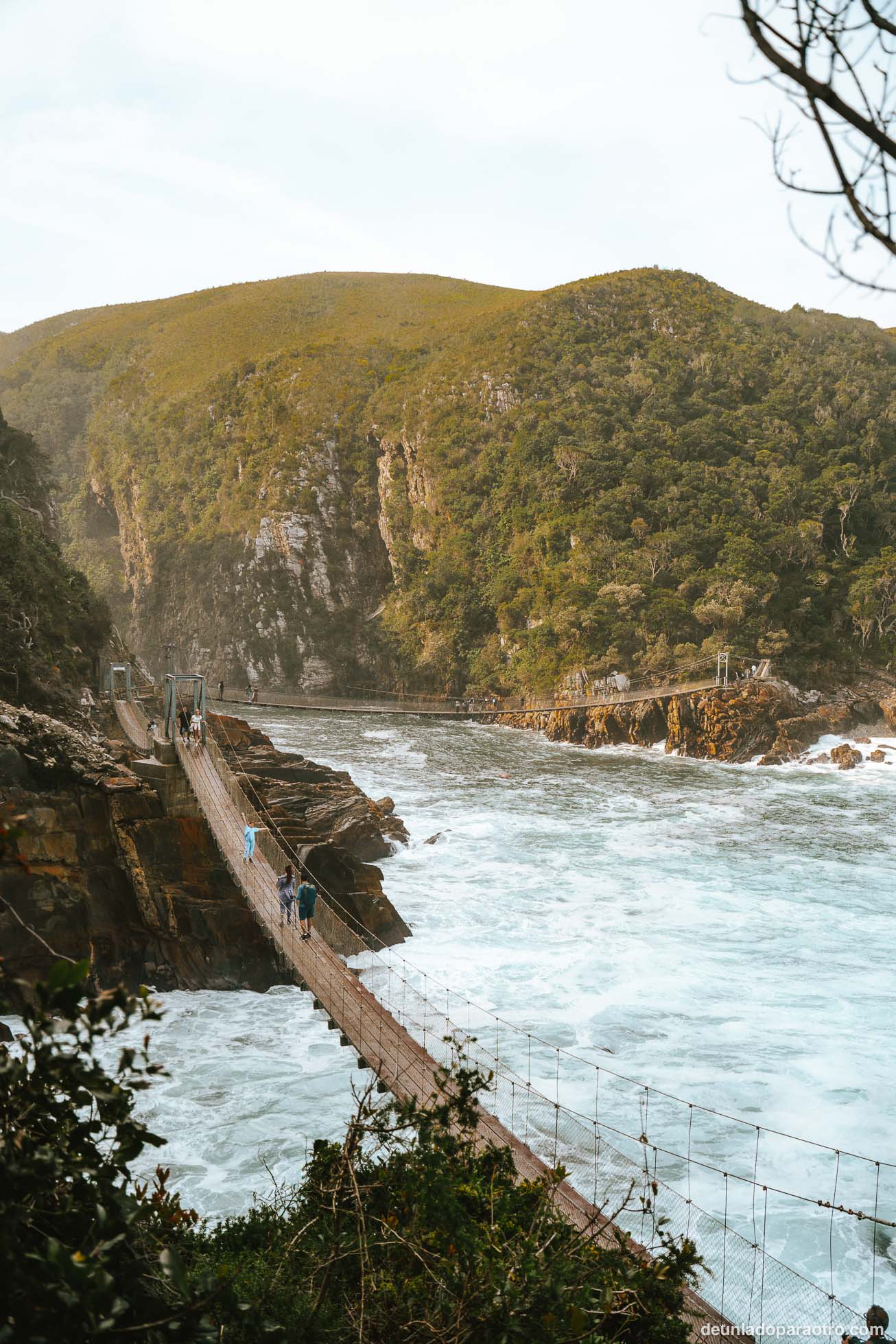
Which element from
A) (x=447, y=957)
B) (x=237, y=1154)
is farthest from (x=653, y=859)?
(x=237, y=1154)

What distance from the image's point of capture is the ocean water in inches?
303

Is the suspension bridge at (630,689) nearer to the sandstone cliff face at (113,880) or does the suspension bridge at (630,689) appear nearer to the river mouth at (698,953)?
the river mouth at (698,953)

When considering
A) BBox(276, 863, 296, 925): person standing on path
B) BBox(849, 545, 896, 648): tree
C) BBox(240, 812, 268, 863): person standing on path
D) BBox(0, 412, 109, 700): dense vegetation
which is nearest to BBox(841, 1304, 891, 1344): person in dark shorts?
BBox(276, 863, 296, 925): person standing on path

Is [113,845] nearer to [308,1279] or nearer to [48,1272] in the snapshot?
[308,1279]

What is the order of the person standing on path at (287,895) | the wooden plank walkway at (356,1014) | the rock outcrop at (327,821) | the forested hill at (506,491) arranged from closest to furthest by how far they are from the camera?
the wooden plank walkway at (356,1014) → the person standing on path at (287,895) → the rock outcrop at (327,821) → the forested hill at (506,491)

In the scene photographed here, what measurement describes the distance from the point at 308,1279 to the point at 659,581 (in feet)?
101

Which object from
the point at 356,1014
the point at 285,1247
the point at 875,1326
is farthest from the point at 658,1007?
the point at 285,1247

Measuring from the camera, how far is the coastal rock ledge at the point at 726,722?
26312 millimetres

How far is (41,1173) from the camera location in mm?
1659

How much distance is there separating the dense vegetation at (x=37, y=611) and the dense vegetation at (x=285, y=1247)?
29.2ft

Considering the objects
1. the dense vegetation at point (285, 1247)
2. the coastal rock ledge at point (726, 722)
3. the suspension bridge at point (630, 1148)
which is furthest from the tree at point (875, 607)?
the dense vegetation at point (285, 1247)

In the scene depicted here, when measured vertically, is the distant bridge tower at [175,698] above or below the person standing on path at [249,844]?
above

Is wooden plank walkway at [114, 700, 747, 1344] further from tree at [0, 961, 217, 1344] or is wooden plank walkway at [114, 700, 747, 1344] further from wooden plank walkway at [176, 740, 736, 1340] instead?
tree at [0, 961, 217, 1344]

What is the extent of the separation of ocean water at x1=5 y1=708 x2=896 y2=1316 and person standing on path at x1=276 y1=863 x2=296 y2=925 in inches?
59.7
